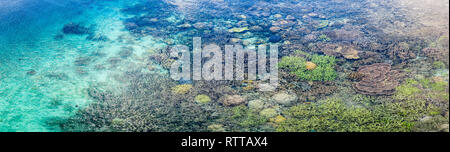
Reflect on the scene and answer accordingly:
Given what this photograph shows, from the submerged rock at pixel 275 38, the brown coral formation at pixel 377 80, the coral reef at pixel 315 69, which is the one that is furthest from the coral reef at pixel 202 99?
the submerged rock at pixel 275 38

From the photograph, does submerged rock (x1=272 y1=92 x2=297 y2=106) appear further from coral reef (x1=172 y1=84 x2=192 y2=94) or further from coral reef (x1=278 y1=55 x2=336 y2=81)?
coral reef (x1=172 y1=84 x2=192 y2=94)

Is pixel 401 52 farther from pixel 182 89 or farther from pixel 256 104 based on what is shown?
pixel 182 89

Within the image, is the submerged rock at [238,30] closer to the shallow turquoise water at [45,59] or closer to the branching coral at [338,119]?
the shallow turquoise water at [45,59]

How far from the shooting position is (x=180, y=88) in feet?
25.8

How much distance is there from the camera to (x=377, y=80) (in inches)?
286

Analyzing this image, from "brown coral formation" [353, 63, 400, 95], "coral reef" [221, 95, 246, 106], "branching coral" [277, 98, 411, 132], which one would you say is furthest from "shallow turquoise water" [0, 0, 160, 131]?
"brown coral formation" [353, 63, 400, 95]

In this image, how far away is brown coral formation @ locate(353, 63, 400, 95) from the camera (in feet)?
22.3

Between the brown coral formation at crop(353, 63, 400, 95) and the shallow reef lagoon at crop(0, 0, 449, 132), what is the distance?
3cm

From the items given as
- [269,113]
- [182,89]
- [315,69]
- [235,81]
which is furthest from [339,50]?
[182,89]

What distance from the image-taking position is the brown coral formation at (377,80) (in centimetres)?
680

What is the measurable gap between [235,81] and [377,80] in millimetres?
3992
